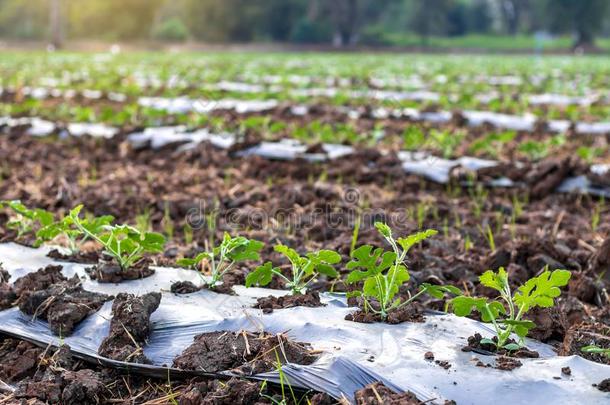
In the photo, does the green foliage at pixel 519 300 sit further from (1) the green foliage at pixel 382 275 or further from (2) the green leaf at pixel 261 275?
(2) the green leaf at pixel 261 275

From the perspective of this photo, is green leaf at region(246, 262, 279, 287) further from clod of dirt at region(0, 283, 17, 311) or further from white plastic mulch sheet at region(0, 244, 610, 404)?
clod of dirt at region(0, 283, 17, 311)

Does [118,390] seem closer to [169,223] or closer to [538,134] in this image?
[169,223]

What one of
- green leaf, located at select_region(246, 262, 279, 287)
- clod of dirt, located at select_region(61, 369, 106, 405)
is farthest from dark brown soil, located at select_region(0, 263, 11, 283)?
green leaf, located at select_region(246, 262, 279, 287)

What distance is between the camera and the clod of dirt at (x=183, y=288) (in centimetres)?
247

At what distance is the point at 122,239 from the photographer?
2.56 meters

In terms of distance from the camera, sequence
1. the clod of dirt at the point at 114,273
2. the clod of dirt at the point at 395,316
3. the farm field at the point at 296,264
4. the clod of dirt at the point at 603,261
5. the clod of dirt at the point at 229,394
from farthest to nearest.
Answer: the clod of dirt at the point at 603,261, the clod of dirt at the point at 114,273, the clod of dirt at the point at 395,316, the farm field at the point at 296,264, the clod of dirt at the point at 229,394

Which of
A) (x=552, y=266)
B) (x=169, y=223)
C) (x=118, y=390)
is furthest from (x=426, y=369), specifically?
(x=169, y=223)

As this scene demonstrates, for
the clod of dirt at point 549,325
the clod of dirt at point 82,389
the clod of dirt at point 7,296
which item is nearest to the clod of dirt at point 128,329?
the clod of dirt at point 82,389

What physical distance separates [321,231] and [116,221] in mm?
1110

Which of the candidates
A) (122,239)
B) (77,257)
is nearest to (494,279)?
(122,239)

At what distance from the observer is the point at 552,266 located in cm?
304

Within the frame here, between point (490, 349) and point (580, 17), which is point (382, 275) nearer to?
point (490, 349)

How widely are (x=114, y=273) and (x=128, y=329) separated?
48 centimetres

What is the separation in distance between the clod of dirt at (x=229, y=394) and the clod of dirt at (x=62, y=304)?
0.58 metres
